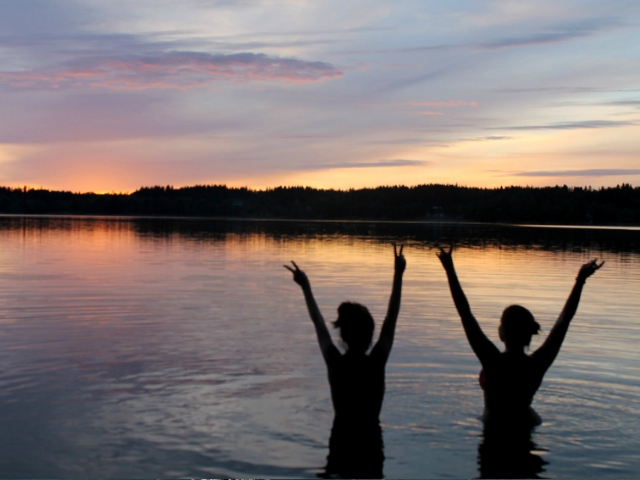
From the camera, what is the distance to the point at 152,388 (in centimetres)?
1041

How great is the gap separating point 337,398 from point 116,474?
231 centimetres

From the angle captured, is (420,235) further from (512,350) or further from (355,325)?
(355,325)

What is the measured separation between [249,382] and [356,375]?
4040mm

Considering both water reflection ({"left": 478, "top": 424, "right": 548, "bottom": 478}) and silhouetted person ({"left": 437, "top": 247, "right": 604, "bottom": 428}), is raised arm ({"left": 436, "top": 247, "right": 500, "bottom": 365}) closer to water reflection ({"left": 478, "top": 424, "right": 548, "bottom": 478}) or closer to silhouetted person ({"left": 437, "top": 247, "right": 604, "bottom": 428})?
silhouetted person ({"left": 437, "top": 247, "right": 604, "bottom": 428})

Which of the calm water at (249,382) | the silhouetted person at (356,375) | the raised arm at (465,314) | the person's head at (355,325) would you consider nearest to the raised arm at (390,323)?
the silhouetted person at (356,375)

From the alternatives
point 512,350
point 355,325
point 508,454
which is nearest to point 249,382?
point 508,454

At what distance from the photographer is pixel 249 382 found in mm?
10914

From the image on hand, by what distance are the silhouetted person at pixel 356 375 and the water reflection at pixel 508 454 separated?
1130mm

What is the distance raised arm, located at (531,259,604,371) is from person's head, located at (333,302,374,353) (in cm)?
179

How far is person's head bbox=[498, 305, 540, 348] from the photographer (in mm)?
7078

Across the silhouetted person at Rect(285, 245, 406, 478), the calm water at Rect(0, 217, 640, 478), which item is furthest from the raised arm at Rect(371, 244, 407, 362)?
the calm water at Rect(0, 217, 640, 478)

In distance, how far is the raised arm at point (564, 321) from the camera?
6891mm

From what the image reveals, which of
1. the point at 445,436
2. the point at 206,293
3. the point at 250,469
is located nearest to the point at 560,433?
the point at 445,436

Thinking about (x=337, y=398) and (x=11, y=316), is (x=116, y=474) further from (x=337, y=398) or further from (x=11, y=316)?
(x=11, y=316)
